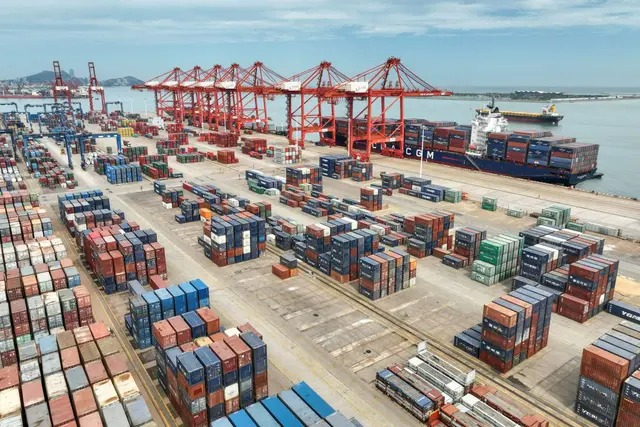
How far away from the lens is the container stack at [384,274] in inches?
1378

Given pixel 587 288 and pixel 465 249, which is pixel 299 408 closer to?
pixel 587 288

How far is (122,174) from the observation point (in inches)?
2985

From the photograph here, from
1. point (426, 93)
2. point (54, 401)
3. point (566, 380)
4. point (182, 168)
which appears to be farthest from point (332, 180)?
point (54, 401)

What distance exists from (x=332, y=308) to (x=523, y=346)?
13.5 m

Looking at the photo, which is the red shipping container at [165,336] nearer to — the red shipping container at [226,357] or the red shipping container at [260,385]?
the red shipping container at [226,357]

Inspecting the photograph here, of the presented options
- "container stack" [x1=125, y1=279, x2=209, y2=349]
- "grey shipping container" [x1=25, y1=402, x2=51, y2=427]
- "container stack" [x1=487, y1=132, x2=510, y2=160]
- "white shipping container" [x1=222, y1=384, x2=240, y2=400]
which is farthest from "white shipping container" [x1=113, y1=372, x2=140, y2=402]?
"container stack" [x1=487, y1=132, x2=510, y2=160]

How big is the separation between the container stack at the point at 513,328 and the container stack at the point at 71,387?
773 inches

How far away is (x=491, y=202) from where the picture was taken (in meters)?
60.7

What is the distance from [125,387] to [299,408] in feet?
27.7

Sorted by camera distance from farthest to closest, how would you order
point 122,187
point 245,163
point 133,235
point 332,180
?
point 245,163 < point 332,180 < point 122,187 < point 133,235

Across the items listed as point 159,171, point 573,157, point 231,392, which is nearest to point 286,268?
point 231,392

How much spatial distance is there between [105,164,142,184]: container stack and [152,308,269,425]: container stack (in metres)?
57.5

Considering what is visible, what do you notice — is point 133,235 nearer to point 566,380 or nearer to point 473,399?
point 473,399

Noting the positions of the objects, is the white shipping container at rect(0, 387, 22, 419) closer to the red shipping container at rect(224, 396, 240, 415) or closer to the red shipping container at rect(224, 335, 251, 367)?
the red shipping container at rect(224, 396, 240, 415)
